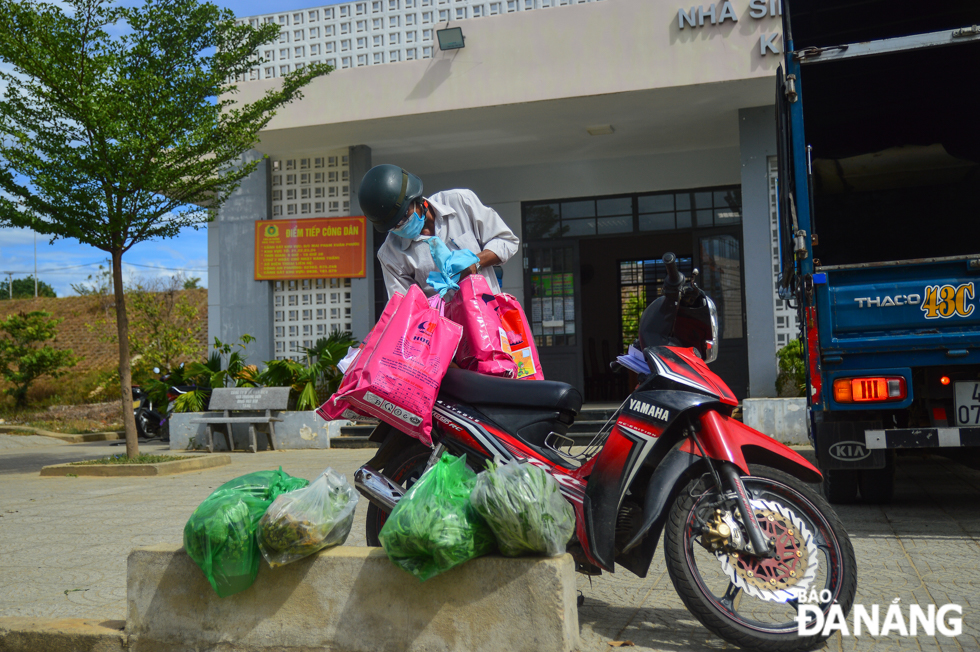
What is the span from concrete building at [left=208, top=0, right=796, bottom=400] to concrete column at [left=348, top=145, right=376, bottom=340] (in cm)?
4

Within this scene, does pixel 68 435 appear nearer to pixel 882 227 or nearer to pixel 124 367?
pixel 124 367

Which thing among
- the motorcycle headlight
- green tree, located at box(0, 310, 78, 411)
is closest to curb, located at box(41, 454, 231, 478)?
the motorcycle headlight

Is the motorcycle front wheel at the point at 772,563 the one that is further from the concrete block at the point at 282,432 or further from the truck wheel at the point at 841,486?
the concrete block at the point at 282,432

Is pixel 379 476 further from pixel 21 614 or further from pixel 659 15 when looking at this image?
pixel 659 15

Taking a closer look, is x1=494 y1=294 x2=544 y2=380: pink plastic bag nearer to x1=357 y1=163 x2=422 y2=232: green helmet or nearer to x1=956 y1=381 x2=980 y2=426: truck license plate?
x1=357 y1=163 x2=422 y2=232: green helmet

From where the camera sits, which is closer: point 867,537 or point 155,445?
point 867,537

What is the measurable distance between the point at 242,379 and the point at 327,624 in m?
9.75

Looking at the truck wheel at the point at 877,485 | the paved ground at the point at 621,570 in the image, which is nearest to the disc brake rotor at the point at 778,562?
the paved ground at the point at 621,570

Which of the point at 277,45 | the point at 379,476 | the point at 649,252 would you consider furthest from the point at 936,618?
the point at 649,252

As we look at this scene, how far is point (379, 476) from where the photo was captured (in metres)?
3.10

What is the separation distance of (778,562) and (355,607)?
1410 millimetres

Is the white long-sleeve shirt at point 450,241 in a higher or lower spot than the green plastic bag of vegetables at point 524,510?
higher

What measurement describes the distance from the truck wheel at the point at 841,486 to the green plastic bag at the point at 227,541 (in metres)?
4.18

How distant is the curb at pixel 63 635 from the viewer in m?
2.86
